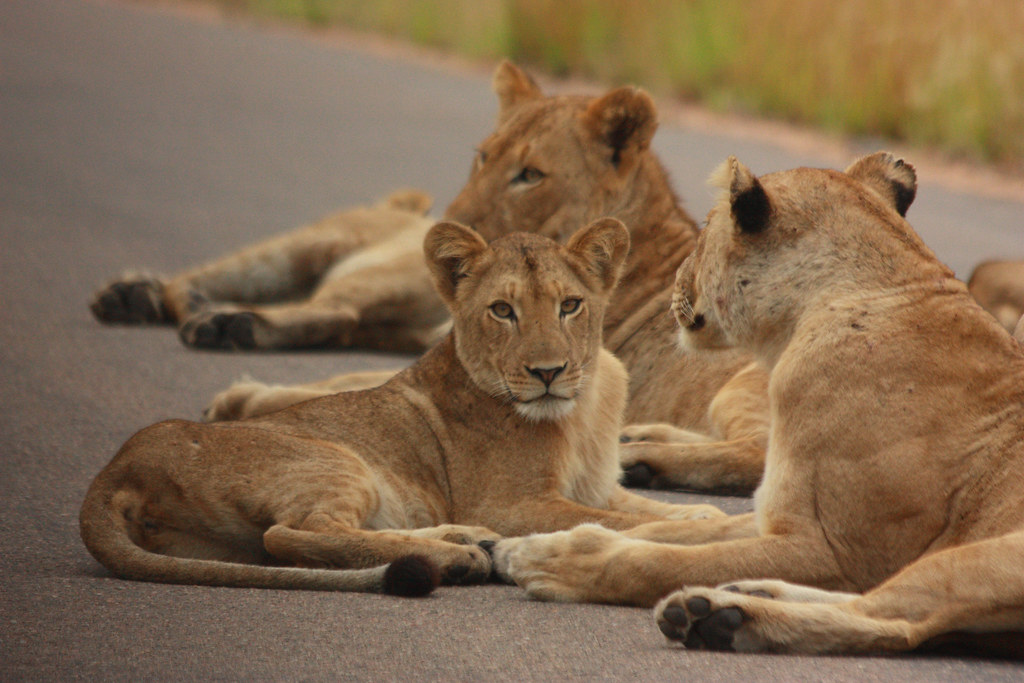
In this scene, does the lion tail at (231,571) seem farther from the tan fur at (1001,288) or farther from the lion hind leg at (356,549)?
the tan fur at (1001,288)

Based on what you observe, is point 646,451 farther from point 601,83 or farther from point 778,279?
point 601,83

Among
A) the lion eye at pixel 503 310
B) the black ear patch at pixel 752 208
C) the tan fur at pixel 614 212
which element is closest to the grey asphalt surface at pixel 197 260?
the tan fur at pixel 614 212

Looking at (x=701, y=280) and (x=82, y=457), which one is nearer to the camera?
(x=701, y=280)

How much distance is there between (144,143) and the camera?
46.1ft

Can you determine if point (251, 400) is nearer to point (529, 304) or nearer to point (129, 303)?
point (529, 304)

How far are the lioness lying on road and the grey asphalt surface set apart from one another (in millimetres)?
1527

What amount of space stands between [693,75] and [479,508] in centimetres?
1181

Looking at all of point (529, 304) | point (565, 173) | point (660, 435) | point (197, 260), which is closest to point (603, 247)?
point (529, 304)

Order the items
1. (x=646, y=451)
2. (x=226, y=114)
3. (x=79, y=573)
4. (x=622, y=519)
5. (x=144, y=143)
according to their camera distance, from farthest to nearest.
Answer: (x=226, y=114), (x=144, y=143), (x=646, y=451), (x=622, y=519), (x=79, y=573)

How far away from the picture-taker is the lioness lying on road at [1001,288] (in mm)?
5956

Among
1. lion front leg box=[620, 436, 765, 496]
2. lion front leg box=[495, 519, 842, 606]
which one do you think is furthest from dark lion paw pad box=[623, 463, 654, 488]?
lion front leg box=[495, 519, 842, 606]

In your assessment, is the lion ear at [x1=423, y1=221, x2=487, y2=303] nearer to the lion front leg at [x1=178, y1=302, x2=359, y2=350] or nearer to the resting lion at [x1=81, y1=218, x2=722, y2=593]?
the resting lion at [x1=81, y1=218, x2=722, y2=593]

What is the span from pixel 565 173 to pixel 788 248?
2.38 metres

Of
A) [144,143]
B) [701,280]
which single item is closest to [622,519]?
[701,280]
